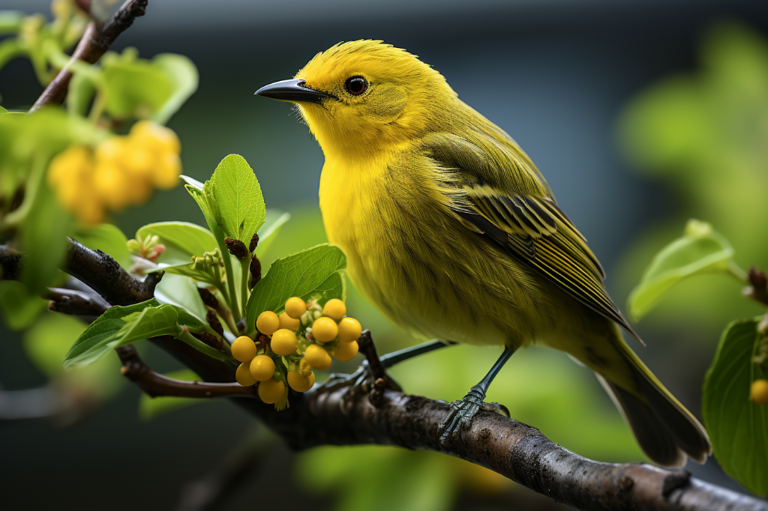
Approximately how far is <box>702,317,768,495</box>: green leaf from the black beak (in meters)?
0.79

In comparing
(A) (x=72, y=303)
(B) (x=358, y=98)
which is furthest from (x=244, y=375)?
(B) (x=358, y=98)

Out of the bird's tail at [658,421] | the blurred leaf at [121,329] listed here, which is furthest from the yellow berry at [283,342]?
the bird's tail at [658,421]

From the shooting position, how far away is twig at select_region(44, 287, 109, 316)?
0.73 meters

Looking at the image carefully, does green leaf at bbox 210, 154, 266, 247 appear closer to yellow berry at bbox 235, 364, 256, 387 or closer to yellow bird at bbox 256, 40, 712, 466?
yellow berry at bbox 235, 364, 256, 387

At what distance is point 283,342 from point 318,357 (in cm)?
4

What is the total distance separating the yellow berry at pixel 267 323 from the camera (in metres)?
0.69

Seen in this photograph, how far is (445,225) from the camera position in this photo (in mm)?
1120

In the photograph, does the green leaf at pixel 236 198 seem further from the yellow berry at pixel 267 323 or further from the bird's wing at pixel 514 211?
the bird's wing at pixel 514 211

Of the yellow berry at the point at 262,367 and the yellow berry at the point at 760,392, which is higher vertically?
the yellow berry at the point at 760,392

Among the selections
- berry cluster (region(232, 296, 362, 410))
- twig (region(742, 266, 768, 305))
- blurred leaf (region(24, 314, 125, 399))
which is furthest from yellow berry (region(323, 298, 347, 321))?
blurred leaf (region(24, 314, 125, 399))

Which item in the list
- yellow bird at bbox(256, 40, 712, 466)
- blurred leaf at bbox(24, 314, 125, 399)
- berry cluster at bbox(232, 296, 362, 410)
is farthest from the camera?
blurred leaf at bbox(24, 314, 125, 399)

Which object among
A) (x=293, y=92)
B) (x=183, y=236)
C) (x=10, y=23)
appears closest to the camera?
(x=10, y=23)

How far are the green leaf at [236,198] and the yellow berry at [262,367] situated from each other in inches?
5.7

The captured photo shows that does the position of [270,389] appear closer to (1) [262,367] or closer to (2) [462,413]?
(1) [262,367]
